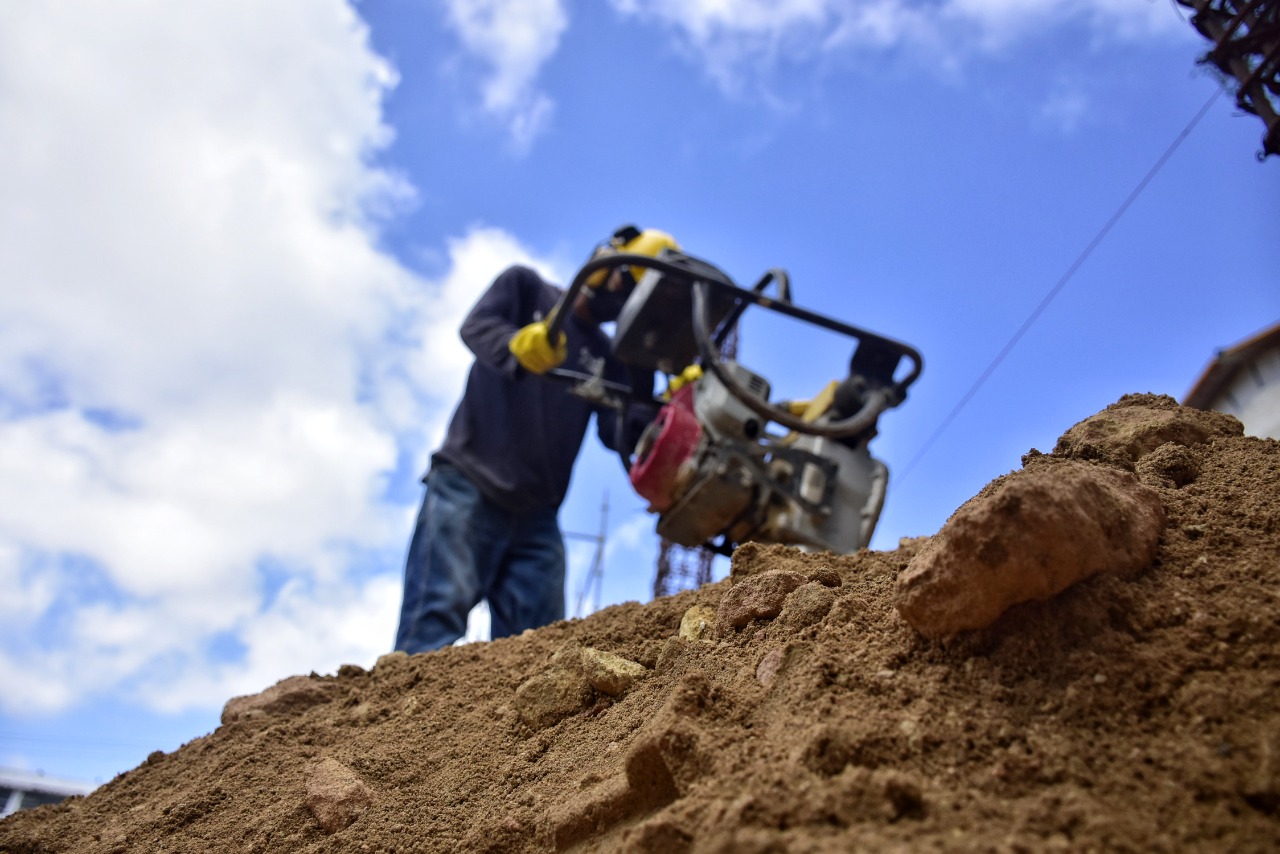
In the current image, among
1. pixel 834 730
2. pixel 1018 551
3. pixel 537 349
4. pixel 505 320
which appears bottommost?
pixel 834 730

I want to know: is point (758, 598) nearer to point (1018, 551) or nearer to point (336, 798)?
point (1018, 551)

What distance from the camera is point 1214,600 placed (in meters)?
1.10

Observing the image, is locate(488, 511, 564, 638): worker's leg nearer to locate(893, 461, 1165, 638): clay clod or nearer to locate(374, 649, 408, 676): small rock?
locate(374, 649, 408, 676): small rock

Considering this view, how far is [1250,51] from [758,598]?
7.32 ft

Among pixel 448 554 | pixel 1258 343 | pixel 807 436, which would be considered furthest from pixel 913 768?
pixel 1258 343

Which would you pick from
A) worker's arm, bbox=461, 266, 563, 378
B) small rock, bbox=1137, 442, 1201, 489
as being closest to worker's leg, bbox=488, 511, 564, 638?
worker's arm, bbox=461, 266, 563, 378

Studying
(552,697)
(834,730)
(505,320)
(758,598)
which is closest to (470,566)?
(505,320)

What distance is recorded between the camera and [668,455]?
3234mm

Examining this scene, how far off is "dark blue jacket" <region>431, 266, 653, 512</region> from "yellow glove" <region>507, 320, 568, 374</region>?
3.8 inches

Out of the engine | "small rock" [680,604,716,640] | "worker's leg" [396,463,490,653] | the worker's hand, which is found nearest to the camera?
"small rock" [680,604,716,640]

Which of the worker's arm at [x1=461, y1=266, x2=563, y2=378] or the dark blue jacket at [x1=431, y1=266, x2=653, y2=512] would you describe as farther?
the dark blue jacket at [x1=431, y1=266, x2=653, y2=512]

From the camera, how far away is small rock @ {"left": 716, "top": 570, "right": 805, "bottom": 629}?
156 centimetres

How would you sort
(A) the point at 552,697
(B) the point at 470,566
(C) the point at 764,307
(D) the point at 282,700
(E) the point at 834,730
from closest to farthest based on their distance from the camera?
(E) the point at 834,730 → (A) the point at 552,697 → (D) the point at 282,700 → (C) the point at 764,307 → (B) the point at 470,566

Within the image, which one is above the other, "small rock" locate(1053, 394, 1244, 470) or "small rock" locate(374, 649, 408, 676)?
"small rock" locate(374, 649, 408, 676)
